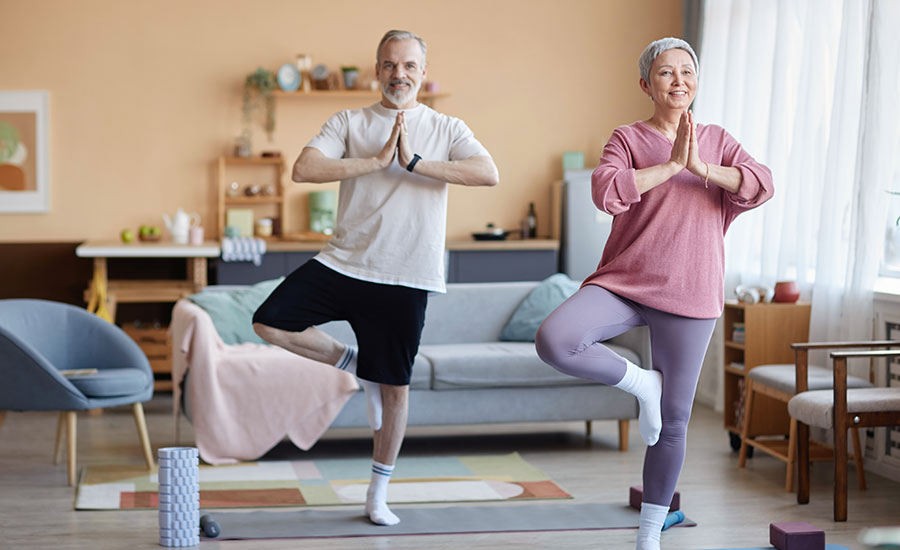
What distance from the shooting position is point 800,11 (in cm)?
527

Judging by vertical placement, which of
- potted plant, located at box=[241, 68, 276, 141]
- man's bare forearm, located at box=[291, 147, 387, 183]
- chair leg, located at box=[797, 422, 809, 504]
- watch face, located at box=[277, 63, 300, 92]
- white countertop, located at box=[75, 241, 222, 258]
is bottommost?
chair leg, located at box=[797, 422, 809, 504]

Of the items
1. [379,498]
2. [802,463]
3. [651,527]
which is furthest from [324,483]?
[802,463]

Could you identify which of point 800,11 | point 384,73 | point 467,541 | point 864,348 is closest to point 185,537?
point 467,541

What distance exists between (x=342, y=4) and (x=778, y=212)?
11.4 ft

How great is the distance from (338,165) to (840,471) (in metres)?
2.12

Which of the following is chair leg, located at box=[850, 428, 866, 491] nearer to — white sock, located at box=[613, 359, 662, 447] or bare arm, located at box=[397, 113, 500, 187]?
white sock, located at box=[613, 359, 662, 447]

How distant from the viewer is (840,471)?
3.65 metres

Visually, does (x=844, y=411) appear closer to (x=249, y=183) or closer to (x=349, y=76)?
(x=349, y=76)

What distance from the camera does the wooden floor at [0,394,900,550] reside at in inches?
133

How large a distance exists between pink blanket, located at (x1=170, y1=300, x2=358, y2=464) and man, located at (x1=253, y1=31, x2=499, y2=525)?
3.82 feet

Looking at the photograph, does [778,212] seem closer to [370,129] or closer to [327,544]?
[370,129]

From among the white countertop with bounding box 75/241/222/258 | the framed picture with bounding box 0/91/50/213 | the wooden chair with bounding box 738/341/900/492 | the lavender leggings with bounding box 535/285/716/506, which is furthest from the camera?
the framed picture with bounding box 0/91/50/213

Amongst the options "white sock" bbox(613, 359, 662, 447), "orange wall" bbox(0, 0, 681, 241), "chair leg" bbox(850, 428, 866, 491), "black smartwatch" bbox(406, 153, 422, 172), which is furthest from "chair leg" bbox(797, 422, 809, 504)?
"orange wall" bbox(0, 0, 681, 241)

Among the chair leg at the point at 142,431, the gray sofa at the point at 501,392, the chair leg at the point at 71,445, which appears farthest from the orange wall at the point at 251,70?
the chair leg at the point at 71,445
